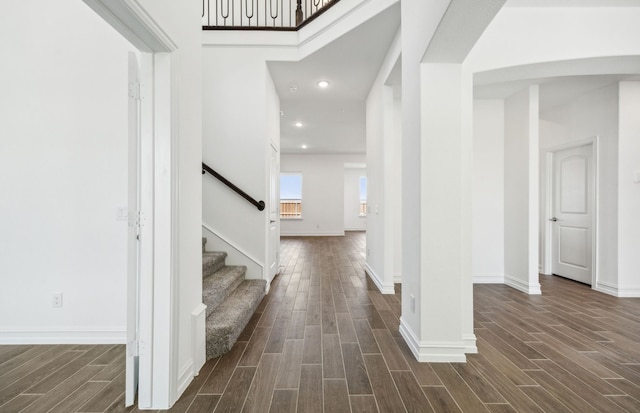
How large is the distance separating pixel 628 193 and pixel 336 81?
4053 millimetres

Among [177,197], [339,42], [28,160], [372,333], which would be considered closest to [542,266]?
[372,333]

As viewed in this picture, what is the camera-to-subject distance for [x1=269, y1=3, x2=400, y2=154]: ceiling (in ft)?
9.84

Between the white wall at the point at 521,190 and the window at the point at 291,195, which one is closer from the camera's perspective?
the white wall at the point at 521,190

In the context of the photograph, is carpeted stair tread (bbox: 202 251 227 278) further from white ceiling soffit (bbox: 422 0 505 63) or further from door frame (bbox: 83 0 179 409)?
white ceiling soffit (bbox: 422 0 505 63)

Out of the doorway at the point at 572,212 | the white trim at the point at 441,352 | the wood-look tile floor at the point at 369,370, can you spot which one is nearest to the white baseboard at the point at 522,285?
the wood-look tile floor at the point at 369,370

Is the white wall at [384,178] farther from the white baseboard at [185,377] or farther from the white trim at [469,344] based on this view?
the white baseboard at [185,377]

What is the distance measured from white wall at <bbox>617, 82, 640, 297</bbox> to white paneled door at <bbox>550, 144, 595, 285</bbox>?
0.34 m

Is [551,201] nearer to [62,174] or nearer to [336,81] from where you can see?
[336,81]

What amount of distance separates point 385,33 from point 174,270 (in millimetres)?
3016

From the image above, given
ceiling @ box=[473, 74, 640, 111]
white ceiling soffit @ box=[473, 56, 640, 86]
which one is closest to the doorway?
ceiling @ box=[473, 74, 640, 111]

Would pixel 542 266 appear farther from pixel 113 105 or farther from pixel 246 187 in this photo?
pixel 113 105

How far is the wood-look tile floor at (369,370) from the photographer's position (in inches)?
61.3

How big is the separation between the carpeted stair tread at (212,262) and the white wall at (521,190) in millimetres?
3826

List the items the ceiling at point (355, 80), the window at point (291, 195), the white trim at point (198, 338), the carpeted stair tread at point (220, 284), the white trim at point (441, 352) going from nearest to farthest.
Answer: the white trim at point (198, 338), the white trim at point (441, 352), the carpeted stair tread at point (220, 284), the ceiling at point (355, 80), the window at point (291, 195)
